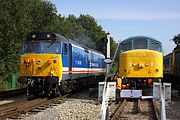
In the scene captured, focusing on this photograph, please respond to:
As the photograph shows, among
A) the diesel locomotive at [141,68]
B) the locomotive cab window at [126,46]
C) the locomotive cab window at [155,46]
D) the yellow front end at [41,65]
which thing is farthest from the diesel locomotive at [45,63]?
the locomotive cab window at [155,46]

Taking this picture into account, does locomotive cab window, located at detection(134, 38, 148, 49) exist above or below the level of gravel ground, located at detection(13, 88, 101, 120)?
above

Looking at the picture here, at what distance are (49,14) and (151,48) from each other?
2380 centimetres

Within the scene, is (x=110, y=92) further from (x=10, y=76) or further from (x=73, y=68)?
(x=10, y=76)

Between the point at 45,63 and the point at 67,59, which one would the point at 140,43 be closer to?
the point at 67,59

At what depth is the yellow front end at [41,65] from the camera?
18438mm

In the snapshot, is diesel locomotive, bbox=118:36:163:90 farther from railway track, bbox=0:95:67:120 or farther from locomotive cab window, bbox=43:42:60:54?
railway track, bbox=0:95:67:120

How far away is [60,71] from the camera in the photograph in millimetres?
18484

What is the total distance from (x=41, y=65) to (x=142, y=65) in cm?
500

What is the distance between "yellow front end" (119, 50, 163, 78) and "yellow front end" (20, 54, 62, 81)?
326cm

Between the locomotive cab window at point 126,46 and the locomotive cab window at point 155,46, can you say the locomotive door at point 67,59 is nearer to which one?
the locomotive cab window at point 126,46

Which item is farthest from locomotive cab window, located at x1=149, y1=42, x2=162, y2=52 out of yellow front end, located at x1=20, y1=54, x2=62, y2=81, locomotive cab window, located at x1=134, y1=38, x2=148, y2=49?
yellow front end, located at x1=20, y1=54, x2=62, y2=81

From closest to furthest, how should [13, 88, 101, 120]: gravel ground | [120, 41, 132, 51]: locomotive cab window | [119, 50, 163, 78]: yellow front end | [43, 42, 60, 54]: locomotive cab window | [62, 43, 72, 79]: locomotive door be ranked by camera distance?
[13, 88, 101, 120]: gravel ground → [119, 50, 163, 78]: yellow front end → [43, 42, 60, 54]: locomotive cab window → [62, 43, 72, 79]: locomotive door → [120, 41, 132, 51]: locomotive cab window

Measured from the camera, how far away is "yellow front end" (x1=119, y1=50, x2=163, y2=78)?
18.4 m

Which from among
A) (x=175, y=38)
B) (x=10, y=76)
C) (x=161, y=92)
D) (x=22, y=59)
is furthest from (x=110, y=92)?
(x=175, y=38)
